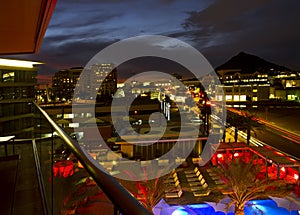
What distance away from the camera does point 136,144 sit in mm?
12312

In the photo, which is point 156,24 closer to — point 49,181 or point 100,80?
point 100,80

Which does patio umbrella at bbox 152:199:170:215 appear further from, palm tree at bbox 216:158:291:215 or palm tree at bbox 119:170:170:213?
palm tree at bbox 216:158:291:215

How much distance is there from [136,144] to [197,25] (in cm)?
5882

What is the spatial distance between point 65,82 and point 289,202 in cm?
5790

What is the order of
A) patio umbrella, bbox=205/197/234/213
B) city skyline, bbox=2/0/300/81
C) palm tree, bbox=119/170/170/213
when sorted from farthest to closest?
city skyline, bbox=2/0/300/81, patio umbrella, bbox=205/197/234/213, palm tree, bbox=119/170/170/213

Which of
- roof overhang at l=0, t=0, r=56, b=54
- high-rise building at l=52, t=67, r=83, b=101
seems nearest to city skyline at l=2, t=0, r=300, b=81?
high-rise building at l=52, t=67, r=83, b=101

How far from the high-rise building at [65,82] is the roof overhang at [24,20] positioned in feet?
169

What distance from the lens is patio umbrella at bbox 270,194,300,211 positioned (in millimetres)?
7996

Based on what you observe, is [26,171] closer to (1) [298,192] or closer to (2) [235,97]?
(1) [298,192]

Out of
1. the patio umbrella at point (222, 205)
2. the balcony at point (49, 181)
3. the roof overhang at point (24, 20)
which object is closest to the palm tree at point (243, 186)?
the patio umbrella at point (222, 205)

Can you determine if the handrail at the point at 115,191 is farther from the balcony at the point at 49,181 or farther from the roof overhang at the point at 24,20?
the roof overhang at the point at 24,20

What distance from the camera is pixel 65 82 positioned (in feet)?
200

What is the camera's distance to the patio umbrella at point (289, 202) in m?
8.00

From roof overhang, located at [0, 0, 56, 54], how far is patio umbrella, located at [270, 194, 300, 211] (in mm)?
8022
